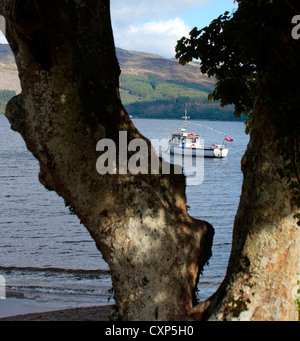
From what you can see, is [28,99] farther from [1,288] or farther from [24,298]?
[1,288]

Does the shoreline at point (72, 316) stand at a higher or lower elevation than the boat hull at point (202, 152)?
lower

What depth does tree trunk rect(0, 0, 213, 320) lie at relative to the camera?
523cm

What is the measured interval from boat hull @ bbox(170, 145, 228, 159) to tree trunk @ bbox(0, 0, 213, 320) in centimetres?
6423

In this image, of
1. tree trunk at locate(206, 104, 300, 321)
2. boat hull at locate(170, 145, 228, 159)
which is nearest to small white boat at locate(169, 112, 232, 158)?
boat hull at locate(170, 145, 228, 159)

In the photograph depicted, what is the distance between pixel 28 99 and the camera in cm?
548

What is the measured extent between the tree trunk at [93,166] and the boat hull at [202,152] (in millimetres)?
64234

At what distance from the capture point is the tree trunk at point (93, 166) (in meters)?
5.23

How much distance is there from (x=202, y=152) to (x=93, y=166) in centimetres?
6669
